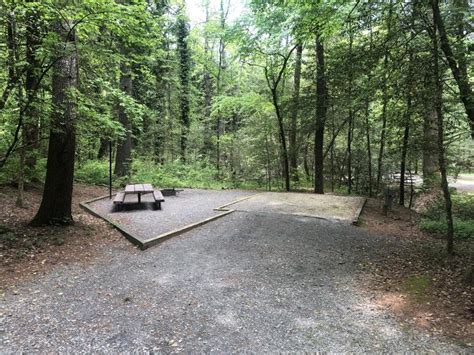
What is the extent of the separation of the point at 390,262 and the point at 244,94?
10.9 m

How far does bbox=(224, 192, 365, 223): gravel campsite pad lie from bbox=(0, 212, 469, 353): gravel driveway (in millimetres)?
2180

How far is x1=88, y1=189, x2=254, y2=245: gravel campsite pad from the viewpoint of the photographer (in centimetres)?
629

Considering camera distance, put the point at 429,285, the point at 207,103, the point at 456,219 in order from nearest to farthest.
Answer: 1. the point at 429,285
2. the point at 456,219
3. the point at 207,103

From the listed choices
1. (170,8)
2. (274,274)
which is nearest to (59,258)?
(274,274)

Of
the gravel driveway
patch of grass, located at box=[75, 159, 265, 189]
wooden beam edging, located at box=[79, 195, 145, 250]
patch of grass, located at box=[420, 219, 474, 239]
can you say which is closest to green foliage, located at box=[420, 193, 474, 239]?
patch of grass, located at box=[420, 219, 474, 239]

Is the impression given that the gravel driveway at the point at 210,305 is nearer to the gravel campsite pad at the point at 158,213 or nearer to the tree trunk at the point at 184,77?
the gravel campsite pad at the point at 158,213

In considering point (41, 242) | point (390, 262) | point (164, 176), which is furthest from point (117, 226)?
point (164, 176)

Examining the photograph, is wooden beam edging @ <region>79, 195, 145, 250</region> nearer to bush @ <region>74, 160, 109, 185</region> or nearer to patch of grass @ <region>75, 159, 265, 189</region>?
bush @ <region>74, 160, 109, 185</region>

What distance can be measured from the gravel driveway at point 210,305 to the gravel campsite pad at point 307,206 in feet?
7.15

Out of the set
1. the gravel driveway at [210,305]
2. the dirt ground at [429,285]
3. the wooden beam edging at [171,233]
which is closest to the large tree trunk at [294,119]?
the wooden beam edging at [171,233]

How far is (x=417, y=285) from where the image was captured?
13.3 ft

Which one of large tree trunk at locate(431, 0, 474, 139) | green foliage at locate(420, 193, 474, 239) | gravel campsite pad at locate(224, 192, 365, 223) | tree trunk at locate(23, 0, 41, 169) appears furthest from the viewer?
gravel campsite pad at locate(224, 192, 365, 223)

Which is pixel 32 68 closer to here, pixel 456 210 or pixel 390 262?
pixel 390 262

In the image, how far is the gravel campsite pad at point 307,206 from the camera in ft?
25.3
